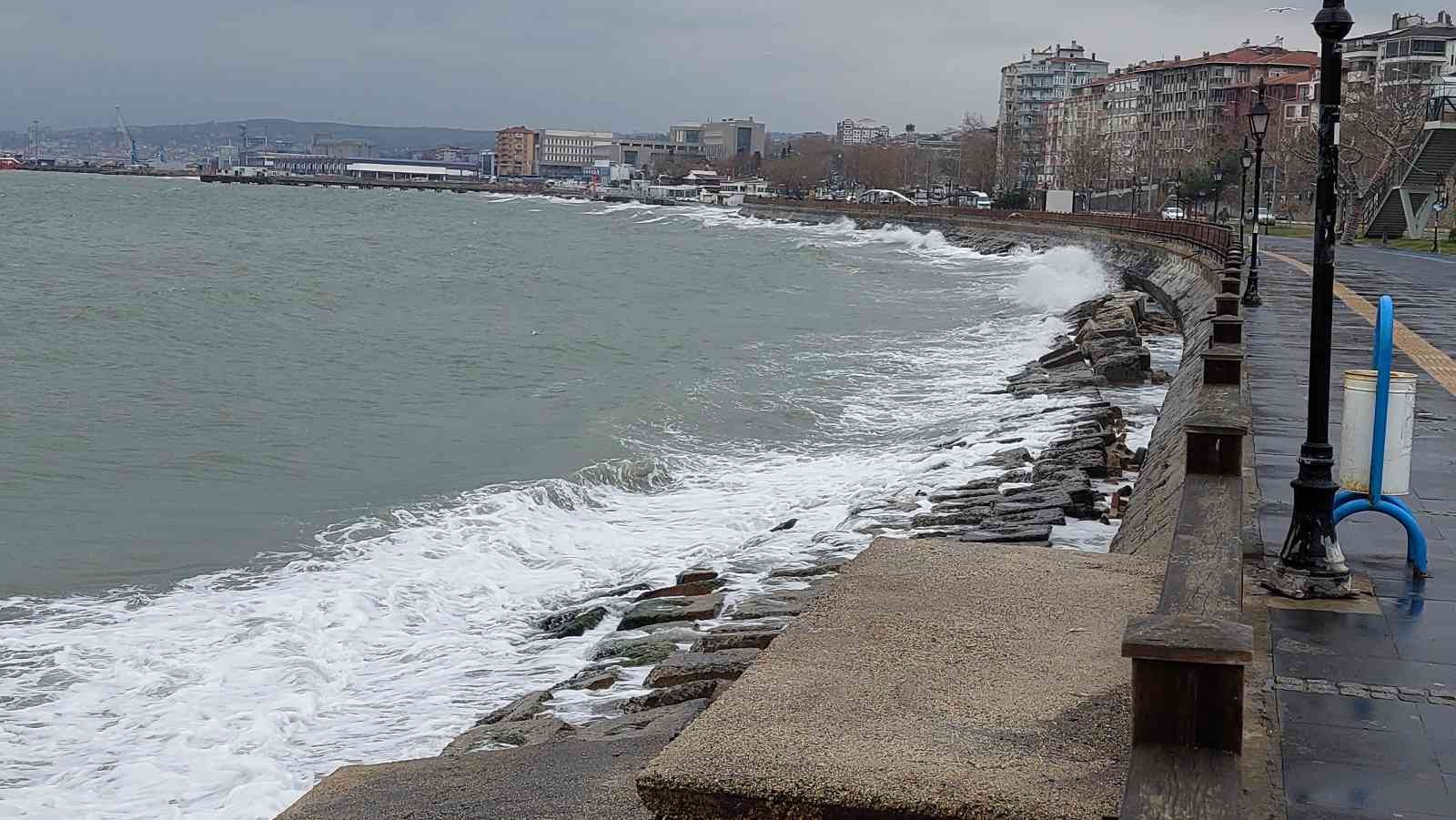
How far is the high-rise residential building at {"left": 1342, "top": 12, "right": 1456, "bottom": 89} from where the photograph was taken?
282ft

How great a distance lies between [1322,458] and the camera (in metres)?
7.06

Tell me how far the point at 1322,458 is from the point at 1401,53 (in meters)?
101

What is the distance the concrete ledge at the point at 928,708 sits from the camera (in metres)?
4.35

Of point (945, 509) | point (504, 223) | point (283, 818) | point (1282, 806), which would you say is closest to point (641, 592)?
point (945, 509)

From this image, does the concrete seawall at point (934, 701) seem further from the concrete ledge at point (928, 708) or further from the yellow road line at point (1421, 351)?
the yellow road line at point (1421, 351)

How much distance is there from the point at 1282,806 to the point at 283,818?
3942 mm

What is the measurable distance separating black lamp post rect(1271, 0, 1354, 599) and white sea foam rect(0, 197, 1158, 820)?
3878mm

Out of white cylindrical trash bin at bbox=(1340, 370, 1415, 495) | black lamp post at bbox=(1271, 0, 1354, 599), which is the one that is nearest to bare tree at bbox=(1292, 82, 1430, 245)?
white cylindrical trash bin at bbox=(1340, 370, 1415, 495)

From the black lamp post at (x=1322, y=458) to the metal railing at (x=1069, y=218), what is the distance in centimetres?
2359

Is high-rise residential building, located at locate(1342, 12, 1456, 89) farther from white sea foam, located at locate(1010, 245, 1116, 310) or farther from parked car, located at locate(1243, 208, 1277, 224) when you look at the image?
white sea foam, located at locate(1010, 245, 1116, 310)

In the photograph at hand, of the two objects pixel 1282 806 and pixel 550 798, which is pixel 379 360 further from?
pixel 1282 806

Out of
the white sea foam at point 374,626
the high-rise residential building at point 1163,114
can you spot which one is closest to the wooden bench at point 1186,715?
the white sea foam at point 374,626

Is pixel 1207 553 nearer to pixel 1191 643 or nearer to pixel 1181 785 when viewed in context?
pixel 1191 643

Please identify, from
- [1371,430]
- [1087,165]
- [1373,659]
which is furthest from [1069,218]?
[1373,659]
